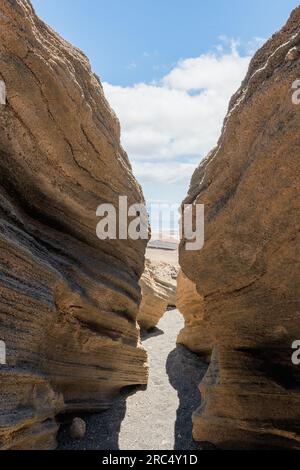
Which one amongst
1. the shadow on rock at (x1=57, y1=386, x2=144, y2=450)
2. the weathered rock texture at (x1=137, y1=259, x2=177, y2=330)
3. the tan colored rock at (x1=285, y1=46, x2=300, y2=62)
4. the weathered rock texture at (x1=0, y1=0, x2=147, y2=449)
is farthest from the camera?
the weathered rock texture at (x1=137, y1=259, x2=177, y2=330)

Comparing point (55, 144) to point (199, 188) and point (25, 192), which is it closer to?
point (25, 192)

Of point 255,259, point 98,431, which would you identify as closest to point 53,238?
point 255,259

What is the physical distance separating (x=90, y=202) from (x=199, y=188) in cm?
209

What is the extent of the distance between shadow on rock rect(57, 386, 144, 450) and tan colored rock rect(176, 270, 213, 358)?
3.67m

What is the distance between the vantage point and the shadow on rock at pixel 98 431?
281 inches

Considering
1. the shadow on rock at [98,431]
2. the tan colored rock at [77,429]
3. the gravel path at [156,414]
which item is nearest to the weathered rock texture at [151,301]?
the gravel path at [156,414]

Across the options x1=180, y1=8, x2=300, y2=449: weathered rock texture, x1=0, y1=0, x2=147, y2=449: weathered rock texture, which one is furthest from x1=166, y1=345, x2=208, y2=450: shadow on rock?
x1=0, y1=0, x2=147, y2=449: weathered rock texture

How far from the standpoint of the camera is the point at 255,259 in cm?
556

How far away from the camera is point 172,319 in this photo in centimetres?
1873

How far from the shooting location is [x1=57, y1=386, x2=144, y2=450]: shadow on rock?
281 inches

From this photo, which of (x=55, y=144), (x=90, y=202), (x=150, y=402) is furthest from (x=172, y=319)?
(x=55, y=144)

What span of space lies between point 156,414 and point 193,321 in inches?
159

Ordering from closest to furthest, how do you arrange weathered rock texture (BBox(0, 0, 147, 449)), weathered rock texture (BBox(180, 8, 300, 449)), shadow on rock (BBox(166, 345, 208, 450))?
1. weathered rock texture (BBox(180, 8, 300, 449))
2. weathered rock texture (BBox(0, 0, 147, 449))
3. shadow on rock (BBox(166, 345, 208, 450))

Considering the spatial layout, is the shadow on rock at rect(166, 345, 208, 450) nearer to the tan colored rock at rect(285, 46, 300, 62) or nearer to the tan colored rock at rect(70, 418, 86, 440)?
the tan colored rock at rect(70, 418, 86, 440)
